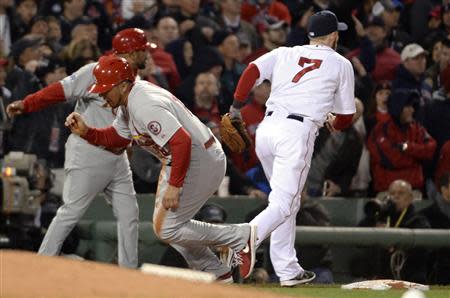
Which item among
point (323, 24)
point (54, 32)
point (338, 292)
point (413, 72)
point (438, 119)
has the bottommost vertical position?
point (338, 292)

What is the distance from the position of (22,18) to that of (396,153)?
4.35 meters

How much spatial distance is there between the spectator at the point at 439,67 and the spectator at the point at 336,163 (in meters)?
1.99

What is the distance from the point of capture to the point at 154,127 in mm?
7789

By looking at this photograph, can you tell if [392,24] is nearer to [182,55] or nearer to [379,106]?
[379,106]

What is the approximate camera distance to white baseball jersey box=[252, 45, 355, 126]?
8.76 m

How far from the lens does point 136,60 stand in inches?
Result: 371

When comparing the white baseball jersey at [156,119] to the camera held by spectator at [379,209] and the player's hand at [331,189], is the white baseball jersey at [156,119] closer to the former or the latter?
the camera held by spectator at [379,209]

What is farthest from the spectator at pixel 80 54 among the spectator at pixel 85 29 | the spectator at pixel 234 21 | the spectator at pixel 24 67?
the spectator at pixel 234 21

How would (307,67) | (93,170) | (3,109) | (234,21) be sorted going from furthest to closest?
(234,21)
(3,109)
(93,170)
(307,67)

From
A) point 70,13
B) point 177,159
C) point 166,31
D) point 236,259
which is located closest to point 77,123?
point 177,159

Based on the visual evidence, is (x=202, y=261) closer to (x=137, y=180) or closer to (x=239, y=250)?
(x=239, y=250)

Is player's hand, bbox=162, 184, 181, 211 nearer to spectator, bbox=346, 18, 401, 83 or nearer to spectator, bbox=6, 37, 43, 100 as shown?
spectator, bbox=6, 37, 43, 100

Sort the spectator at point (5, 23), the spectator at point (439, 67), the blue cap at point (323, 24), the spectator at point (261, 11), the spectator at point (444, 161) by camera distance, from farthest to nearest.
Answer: the spectator at point (261, 11)
the spectator at point (439, 67)
the spectator at point (5, 23)
the spectator at point (444, 161)
the blue cap at point (323, 24)

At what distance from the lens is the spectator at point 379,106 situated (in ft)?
41.6
